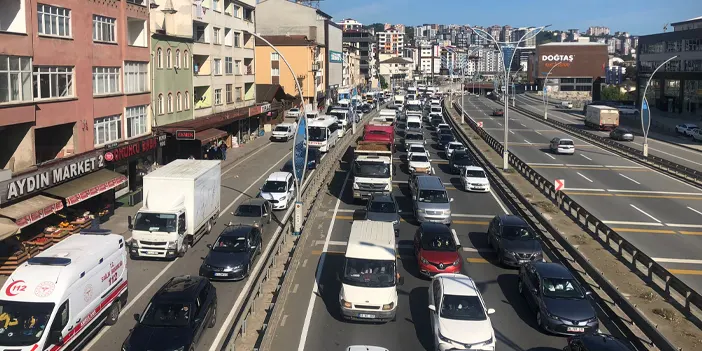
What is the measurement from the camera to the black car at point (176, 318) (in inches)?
554

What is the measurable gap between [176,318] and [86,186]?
13873 millimetres

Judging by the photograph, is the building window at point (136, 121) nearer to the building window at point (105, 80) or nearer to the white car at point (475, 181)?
the building window at point (105, 80)

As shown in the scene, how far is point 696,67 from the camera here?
306ft

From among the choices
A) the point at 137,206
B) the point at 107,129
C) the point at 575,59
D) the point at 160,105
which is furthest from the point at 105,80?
the point at 575,59

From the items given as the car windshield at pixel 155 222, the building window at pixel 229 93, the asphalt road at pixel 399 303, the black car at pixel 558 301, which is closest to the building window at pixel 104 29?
the car windshield at pixel 155 222

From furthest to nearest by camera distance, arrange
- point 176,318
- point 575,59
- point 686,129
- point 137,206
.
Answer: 1. point 575,59
2. point 686,129
3. point 137,206
4. point 176,318

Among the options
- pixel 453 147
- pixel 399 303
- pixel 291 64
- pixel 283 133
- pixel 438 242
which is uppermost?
pixel 291 64

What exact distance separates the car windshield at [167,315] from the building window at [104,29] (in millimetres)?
20092

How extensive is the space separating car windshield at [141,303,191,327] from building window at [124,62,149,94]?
72.4ft

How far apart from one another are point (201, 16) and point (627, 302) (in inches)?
1572

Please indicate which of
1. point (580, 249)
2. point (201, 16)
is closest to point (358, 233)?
point (580, 249)

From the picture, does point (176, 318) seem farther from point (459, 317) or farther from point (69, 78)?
point (69, 78)

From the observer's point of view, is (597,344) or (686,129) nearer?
(597,344)

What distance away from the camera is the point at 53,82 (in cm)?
2673
